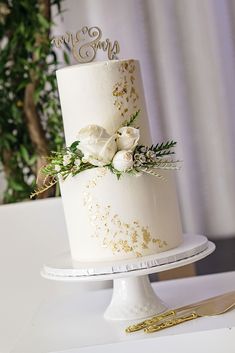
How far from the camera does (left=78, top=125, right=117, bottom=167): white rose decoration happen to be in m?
1.35

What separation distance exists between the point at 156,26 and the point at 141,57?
10cm

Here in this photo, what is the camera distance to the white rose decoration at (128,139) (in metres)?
1.36

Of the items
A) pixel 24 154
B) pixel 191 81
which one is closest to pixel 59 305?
pixel 24 154

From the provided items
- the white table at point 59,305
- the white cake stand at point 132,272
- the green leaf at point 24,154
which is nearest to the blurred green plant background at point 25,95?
the green leaf at point 24,154

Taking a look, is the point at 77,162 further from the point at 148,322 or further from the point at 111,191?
the point at 148,322

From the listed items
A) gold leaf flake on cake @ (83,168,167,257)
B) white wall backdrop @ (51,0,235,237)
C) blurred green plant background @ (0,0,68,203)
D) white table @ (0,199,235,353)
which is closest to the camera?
white table @ (0,199,235,353)

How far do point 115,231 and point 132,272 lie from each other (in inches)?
3.9

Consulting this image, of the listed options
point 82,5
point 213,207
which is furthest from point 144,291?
point 82,5

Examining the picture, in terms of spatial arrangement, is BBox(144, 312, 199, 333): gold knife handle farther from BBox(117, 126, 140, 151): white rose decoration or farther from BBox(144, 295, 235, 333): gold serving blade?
BBox(117, 126, 140, 151): white rose decoration

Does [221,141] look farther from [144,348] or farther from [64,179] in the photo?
[144,348]

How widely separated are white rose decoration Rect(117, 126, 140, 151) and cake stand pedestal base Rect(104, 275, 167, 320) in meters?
0.25

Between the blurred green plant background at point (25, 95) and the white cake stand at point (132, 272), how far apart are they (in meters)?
0.82

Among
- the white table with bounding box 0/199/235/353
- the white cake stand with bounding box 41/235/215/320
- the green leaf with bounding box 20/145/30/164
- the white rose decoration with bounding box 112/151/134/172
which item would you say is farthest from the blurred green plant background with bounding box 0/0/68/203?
the white rose decoration with bounding box 112/151/134/172

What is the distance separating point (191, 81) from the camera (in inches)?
97.6
